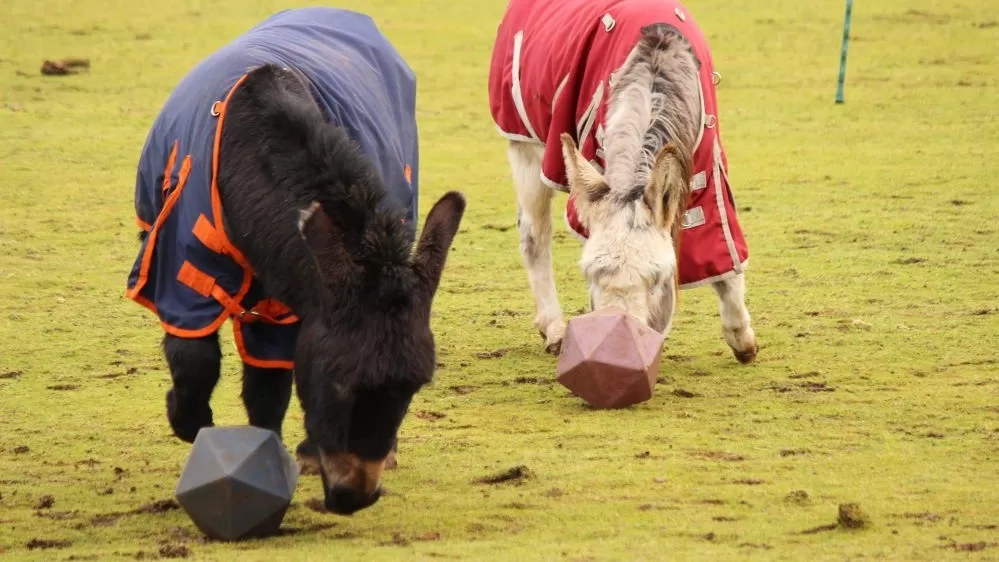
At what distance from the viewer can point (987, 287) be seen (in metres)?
8.29

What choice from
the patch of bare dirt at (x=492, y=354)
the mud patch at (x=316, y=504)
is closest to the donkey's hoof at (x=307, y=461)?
the mud patch at (x=316, y=504)

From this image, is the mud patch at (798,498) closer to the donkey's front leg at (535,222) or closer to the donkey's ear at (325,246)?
the donkey's ear at (325,246)

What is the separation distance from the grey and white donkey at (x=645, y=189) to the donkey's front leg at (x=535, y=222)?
108 centimetres

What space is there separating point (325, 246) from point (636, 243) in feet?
6.27

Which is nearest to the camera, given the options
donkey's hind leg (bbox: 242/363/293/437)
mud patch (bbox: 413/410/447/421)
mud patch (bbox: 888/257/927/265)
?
donkey's hind leg (bbox: 242/363/293/437)

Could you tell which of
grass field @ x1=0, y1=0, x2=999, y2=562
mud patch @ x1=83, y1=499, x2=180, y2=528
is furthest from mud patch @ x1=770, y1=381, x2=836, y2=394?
mud patch @ x1=83, y1=499, x2=180, y2=528

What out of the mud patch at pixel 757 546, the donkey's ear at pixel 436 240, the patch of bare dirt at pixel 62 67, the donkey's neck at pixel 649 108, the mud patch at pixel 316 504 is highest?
the donkey's ear at pixel 436 240

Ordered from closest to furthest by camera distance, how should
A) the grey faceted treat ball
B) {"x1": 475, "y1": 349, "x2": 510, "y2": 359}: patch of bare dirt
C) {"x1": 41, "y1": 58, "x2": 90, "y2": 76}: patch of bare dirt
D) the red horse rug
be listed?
the grey faceted treat ball, the red horse rug, {"x1": 475, "y1": 349, "x2": 510, "y2": 359}: patch of bare dirt, {"x1": 41, "y1": 58, "x2": 90, "y2": 76}: patch of bare dirt

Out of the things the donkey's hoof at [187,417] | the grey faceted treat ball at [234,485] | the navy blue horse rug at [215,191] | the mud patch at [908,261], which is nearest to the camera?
the grey faceted treat ball at [234,485]

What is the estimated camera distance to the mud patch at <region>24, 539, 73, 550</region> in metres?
4.55

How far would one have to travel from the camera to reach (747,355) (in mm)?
7004

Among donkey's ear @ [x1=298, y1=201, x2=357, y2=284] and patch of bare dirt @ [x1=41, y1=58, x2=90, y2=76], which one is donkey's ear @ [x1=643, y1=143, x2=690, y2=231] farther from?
patch of bare dirt @ [x1=41, y1=58, x2=90, y2=76]

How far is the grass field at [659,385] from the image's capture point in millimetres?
4625

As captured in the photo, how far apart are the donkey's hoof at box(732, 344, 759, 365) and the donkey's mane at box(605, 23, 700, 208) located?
1091 mm
